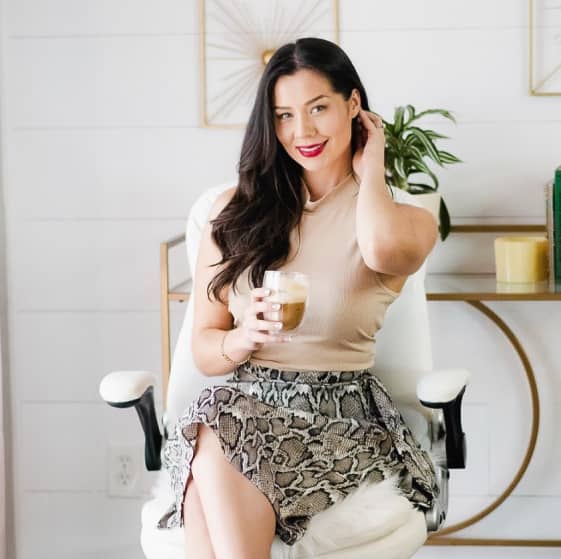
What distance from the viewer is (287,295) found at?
1621mm

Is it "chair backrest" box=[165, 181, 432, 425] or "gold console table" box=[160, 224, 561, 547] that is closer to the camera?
"chair backrest" box=[165, 181, 432, 425]

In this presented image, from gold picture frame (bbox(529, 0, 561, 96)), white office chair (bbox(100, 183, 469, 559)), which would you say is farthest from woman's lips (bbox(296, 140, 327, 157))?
gold picture frame (bbox(529, 0, 561, 96))

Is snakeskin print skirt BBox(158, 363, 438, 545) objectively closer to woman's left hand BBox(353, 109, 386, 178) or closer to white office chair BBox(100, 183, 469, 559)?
white office chair BBox(100, 183, 469, 559)

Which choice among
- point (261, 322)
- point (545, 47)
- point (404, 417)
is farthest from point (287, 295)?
point (545, 47)

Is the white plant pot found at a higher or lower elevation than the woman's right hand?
higher

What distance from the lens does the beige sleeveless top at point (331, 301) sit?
1.86 meters

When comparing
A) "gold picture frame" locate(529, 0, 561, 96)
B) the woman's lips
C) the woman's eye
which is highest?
"gold picture frame" locate(529, 0, 561, 96)

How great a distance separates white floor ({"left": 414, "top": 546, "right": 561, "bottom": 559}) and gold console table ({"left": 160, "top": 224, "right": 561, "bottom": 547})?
0.03 meters

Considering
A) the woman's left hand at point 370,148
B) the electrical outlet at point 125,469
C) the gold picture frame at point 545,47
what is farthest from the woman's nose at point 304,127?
the electrical outlet at point 125,469

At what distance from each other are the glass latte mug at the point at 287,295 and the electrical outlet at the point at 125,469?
1.17 m

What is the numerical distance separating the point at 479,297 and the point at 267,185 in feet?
1.82

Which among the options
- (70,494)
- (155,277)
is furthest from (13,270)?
(70,494)

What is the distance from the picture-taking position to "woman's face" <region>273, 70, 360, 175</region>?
6.07 feet

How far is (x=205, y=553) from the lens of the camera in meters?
1.56
